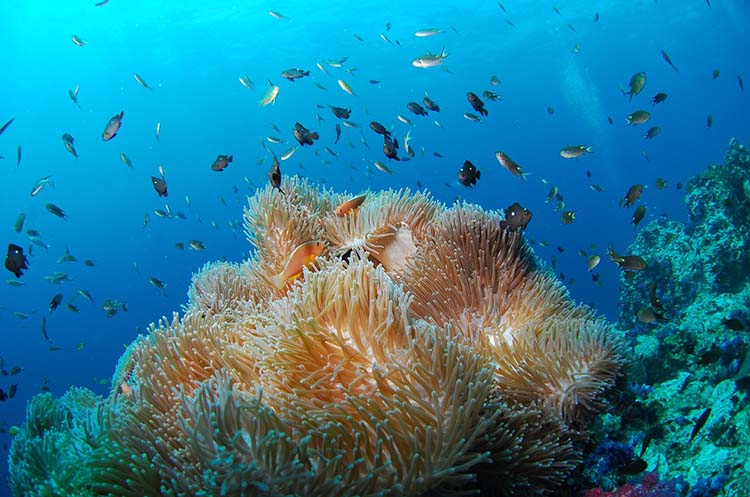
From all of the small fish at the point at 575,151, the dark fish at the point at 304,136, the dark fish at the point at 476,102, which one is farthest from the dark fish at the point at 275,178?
the small fish at the point at 575,151

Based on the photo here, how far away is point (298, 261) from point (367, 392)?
165cm

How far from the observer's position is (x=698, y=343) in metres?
5.71

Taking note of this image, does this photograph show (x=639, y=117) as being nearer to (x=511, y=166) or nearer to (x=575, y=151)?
(x=575, y=151)

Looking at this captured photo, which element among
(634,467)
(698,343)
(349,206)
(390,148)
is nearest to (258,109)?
(390,148)

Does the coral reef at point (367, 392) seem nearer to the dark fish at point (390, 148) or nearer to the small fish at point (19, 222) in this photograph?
the dark fish at point (390, 148)

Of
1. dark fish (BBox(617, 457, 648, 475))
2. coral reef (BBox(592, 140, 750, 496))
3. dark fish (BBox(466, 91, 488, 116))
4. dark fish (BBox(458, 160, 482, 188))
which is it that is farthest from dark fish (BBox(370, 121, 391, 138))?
dark fish (BBox(617, 457, 648, 475))

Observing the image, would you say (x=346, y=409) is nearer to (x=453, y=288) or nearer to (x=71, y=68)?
(x=453, y=288)

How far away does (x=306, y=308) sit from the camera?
2.19m

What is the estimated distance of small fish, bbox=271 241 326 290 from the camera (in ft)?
11.4

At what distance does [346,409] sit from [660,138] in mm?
133535

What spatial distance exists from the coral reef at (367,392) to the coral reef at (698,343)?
2.44ft

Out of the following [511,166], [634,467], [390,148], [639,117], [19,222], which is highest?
[19,222]

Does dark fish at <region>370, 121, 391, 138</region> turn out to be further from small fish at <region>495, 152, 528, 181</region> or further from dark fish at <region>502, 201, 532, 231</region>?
dark fish at <region>502, 201, 532, 231</region>

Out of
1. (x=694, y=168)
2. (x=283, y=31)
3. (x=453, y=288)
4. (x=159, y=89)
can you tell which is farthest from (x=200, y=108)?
(x=694, y=168)
